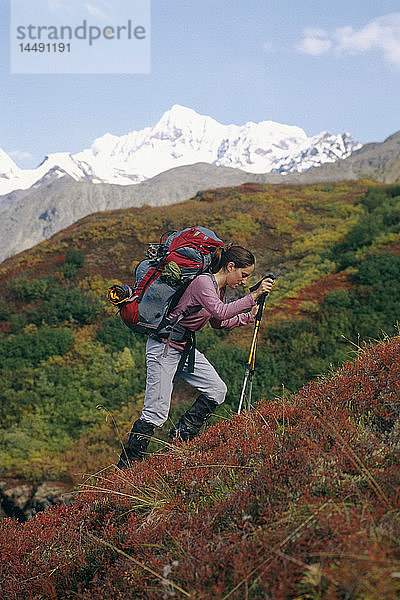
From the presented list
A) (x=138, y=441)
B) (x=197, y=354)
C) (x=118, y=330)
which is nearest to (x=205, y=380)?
(x=197, y=354)

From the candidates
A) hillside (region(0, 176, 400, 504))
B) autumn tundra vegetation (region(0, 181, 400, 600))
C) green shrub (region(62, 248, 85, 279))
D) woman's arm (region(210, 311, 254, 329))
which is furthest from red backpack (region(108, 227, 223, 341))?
green shrub (region(62, 248, 85, 279))

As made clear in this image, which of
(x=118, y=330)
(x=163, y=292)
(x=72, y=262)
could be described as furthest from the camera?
(x=72, y=262)

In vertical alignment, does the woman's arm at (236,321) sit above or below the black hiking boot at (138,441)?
above

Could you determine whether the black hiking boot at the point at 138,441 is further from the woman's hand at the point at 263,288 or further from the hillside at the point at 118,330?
the woman's hand at the point at 263,288

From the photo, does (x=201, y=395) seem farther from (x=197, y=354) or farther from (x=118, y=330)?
(x=118, y=330)

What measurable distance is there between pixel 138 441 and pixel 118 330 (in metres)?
8.45

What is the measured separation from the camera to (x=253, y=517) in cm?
243

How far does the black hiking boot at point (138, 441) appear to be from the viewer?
13.7 feet

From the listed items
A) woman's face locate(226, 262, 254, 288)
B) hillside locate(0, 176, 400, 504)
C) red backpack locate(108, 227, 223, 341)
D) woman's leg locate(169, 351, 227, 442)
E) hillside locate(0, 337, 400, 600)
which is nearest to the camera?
hillside locate(0, 337, 400, 600)

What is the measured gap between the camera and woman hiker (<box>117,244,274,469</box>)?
4.05 meters

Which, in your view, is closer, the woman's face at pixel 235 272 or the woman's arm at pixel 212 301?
the woman's arm at pixel 212 301

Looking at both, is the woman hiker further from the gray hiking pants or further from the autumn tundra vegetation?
the autumn tundra vegetation

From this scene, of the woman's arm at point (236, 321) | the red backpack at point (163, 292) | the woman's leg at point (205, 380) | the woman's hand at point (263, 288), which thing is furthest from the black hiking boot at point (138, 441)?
the woman's hand at point (263, 288)

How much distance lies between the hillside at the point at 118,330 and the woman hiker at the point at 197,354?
1.03m
